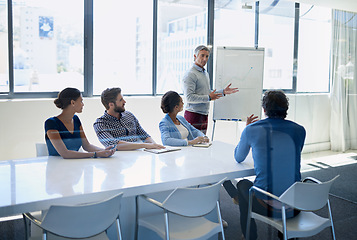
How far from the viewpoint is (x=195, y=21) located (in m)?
3.96

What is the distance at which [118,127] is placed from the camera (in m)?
→ 3.41

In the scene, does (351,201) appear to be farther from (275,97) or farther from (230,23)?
(230,23)

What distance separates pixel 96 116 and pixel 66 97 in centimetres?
32

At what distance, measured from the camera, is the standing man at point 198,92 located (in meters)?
3.78

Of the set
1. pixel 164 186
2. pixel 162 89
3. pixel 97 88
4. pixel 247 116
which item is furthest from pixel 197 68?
pixel 164 186

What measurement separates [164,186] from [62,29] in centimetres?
144

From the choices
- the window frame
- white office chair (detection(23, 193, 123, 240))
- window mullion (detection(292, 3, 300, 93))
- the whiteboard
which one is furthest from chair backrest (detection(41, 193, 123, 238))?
window mullion (detection(292, 3, 300, 93))

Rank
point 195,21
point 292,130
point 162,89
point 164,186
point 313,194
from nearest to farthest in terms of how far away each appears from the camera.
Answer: point 164,186
point 313,194
point 292,130
point 162,89
point 195,21

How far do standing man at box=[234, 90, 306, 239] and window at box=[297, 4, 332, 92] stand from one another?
918 mm

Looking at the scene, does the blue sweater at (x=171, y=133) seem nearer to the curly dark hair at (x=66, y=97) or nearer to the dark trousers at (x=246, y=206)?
the dark trousers at (x=246, y=206)

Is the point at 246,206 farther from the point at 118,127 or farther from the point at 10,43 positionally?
the point at 10,43

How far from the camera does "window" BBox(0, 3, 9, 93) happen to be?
2.64 metres

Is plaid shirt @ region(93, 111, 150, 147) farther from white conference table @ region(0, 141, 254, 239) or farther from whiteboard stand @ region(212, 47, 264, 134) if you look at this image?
whiteboard stand @ region(212, 47, 264, 134)

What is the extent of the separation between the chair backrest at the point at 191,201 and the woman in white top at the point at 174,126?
1.15m
